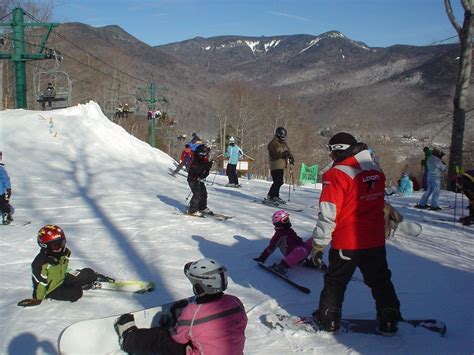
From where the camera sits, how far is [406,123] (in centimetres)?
12175

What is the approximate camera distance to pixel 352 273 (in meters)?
3.93

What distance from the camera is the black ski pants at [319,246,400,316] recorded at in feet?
12.6

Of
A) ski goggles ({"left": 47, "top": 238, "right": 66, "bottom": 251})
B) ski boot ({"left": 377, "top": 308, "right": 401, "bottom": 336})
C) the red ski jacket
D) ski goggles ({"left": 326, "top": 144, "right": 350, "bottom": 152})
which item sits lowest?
ski boot ({"left": 377, "top": 308, "right": 401, "bottom": 336})

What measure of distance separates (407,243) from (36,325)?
578cm

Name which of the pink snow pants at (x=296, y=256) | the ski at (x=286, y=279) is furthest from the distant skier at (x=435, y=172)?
the ski at (x=286, y=279)

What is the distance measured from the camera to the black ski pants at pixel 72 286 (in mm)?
4750

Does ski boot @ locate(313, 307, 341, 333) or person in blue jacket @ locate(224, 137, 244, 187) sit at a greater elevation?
person in blue jacket @ locate(224, 137, 244, 187)

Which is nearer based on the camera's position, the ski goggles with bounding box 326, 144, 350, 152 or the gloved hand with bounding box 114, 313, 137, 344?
the gloved hand with bounding box 114, 313, 137, 344

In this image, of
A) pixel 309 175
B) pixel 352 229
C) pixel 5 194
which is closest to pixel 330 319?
pixel 352 229

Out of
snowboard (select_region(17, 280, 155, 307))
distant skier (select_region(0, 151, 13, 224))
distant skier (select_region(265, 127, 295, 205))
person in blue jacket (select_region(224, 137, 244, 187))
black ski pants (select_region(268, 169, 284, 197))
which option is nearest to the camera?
snowboard (select_region(17, 280, 155, 307))

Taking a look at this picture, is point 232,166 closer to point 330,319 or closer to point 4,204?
point 4,204

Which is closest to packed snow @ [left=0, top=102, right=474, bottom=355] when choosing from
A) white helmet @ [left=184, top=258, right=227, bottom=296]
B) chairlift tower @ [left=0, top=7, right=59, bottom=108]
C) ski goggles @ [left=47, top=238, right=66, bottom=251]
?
ski goggles @ [left=47, top=238, right=66, bottom=251]

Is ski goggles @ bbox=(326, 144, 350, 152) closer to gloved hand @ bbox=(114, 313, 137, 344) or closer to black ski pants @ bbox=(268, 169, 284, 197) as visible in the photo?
gloved hand @ bbox=(114, 313, 137, 344)

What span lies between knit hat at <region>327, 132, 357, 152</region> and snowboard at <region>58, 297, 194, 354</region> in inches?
72.9
